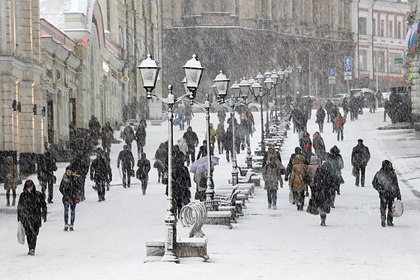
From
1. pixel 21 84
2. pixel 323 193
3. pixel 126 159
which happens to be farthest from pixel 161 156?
pixel 323 193

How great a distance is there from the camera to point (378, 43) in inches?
3140

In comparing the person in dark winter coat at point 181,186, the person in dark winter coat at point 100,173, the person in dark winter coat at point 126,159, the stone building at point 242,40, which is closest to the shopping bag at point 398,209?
the person in dark winter coat at point 181,186

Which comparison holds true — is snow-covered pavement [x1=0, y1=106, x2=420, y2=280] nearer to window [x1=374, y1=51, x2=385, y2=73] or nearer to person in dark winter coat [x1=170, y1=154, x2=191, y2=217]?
person in dark winter coat [x1=170, y1=154, x2=191, y2=217]

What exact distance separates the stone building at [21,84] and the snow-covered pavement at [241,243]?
4.31 metres

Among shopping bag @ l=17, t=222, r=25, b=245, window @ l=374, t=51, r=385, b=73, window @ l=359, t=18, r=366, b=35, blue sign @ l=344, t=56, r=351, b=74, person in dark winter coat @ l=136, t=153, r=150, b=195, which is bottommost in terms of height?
shopping bag @ l=17, t=222, r=25, b=245

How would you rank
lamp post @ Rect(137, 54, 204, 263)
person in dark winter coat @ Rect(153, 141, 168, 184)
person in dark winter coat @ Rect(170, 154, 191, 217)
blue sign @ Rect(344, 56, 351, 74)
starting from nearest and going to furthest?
lamp post @ Rect(137, 54, 204, 263) < person in dark winter coat @ Rect(170, 154, 191, 217) < person in dark winter coat @ Rect(153, 141, 168, 184) < blue sign @ Rect(344, 56, 351, 74)

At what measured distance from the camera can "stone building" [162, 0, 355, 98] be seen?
62.3 meters

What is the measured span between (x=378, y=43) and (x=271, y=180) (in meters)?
64.9

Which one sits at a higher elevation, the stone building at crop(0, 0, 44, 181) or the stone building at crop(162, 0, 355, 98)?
the stone building at crop(162, 0, 355, 98)

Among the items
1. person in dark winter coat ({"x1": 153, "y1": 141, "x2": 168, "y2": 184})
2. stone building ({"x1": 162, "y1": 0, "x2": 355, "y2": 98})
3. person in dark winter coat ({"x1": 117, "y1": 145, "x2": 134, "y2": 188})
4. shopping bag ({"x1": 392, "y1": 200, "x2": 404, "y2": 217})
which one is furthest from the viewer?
stone building ({"x1": 162, "y1": 0, "x2": 355, "y2": 98})

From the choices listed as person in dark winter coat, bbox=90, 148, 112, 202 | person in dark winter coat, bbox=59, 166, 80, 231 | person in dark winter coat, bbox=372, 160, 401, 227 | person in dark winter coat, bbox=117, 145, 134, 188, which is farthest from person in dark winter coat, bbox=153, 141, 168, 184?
person in dark winter coat, bbox=372, 160, 401, 227

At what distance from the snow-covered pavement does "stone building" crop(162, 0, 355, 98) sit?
133 feet

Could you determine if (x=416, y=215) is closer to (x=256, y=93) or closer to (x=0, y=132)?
(x=256, y=93)

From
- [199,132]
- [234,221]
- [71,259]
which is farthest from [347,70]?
[71,259]
